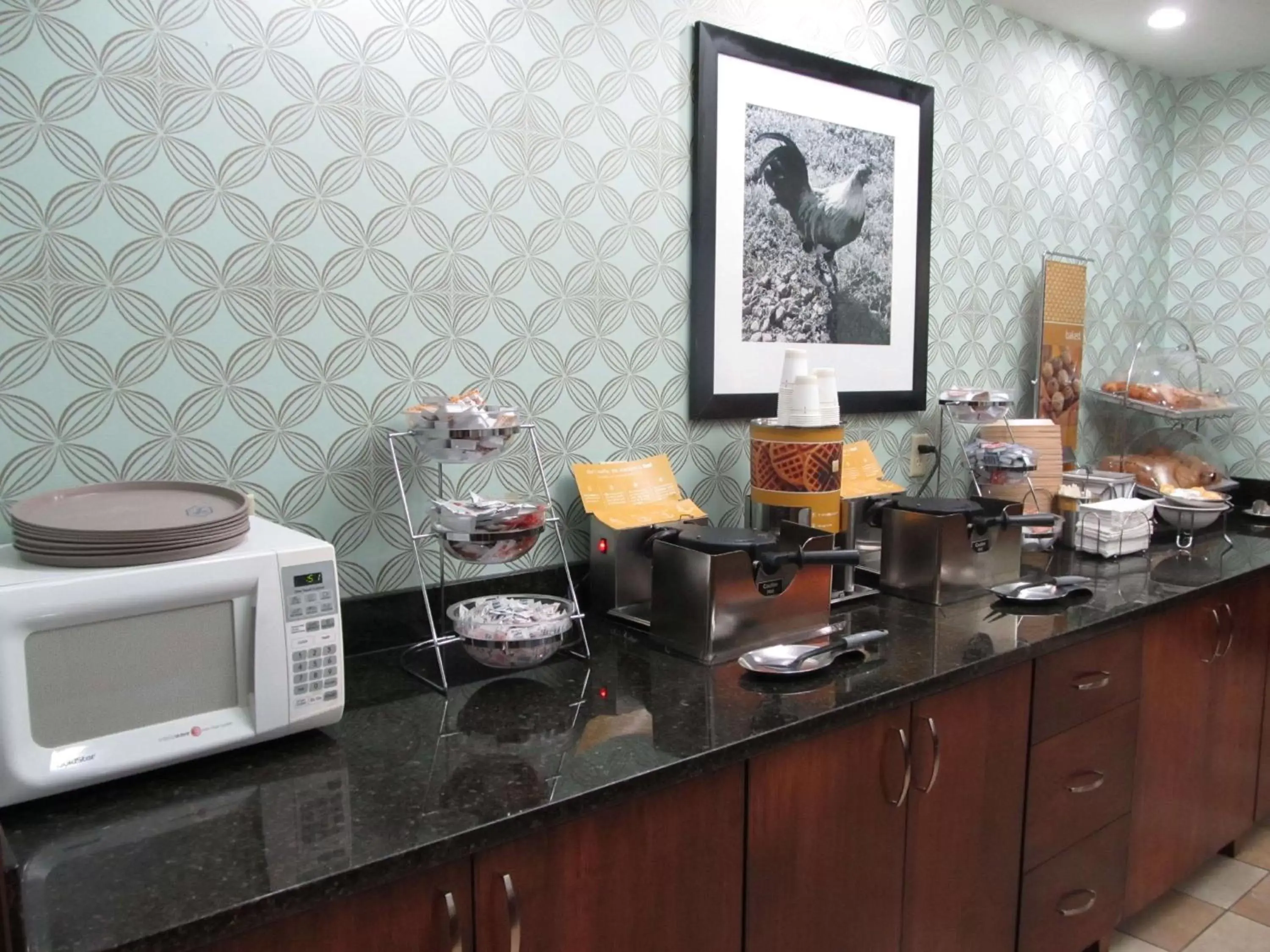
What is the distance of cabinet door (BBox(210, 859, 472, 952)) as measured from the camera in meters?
0.95

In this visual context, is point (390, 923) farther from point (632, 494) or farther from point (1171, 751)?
point (1171, 751)

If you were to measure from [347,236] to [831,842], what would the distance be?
127 cm

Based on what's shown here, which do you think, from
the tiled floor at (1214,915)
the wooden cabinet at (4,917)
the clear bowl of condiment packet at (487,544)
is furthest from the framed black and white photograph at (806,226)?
the wooden cabinet at (4,917)

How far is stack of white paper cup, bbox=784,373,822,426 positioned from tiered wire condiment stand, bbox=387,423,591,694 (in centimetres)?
54

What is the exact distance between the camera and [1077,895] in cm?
200

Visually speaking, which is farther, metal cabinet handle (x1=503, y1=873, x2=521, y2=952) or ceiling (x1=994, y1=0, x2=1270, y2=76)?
ceiling (x1=994, y1=0, x2=1270, y2=76)

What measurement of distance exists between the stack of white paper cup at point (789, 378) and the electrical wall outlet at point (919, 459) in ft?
2.39

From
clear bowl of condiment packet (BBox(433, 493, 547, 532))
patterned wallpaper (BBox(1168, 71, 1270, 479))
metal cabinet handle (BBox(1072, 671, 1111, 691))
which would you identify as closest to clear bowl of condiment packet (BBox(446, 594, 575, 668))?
clear bowl of condiment packet (BBox(433, 493, 547, 532))

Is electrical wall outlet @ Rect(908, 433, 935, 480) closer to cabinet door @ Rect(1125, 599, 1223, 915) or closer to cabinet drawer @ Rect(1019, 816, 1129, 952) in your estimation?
cabinet door @ Rect(1125, 599, 1223, 915)

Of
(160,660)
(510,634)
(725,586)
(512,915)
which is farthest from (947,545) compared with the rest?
(160,660)

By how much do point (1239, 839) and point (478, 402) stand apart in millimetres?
2555

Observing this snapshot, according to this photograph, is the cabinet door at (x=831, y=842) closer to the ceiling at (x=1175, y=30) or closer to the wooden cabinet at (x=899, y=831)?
the wooden cabinet at (x=899, y=831)

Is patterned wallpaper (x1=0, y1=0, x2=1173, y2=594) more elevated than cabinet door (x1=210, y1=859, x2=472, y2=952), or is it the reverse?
patterned wallpaper (x1=0, y1=0, x2=1173, y2=594)

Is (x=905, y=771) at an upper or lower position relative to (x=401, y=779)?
lower
